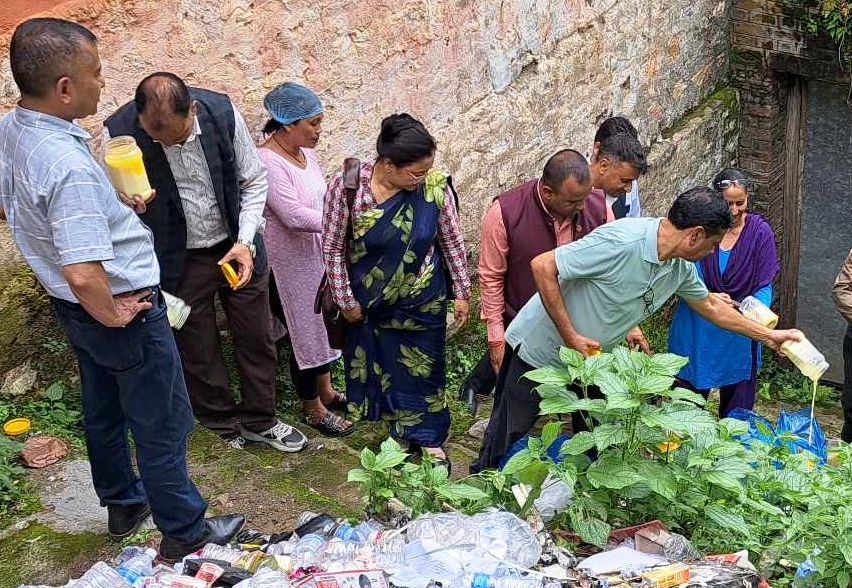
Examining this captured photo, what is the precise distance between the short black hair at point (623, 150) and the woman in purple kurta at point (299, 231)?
1233mm

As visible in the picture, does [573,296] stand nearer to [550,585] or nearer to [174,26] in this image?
[550,585]

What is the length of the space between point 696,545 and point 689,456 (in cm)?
29

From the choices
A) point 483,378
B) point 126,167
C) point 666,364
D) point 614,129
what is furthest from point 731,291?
point 126,167

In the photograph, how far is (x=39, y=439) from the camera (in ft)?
13.5

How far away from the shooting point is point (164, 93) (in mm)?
3732

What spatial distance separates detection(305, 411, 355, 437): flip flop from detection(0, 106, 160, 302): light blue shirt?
1.97 m

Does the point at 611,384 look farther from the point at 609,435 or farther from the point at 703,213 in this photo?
the point at 703,213

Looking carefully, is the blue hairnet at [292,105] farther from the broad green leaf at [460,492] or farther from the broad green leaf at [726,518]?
the broad green leaf at [726,518]

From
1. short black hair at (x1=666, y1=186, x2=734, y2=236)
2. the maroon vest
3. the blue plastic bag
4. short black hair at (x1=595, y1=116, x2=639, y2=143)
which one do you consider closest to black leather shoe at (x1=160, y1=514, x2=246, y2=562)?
the maroon vest

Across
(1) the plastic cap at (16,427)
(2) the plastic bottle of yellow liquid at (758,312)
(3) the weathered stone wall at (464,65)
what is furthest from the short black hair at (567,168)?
(1) the plastic cap at (16,427)

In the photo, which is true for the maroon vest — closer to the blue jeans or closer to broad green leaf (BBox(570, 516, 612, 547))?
broad green leaf (BBox(570, 516, 612, 547))

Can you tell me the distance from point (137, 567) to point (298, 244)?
1.73 meters

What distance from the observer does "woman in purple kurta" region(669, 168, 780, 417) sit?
15.7 ft

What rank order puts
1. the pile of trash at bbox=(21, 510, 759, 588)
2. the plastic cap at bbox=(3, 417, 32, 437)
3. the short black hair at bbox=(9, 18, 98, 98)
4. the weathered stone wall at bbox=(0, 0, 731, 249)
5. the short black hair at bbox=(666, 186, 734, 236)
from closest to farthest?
the short black hair at bbox=(9, 18, 98, 98) → the pile of trash at bbox=(21, 510, 759, 588) → the short black hair at bbox=(666, 186, 734, 236) → the plastic cap at bbox=(3, 417, 32, 437) → the weathered stone wall at bbox=(0, 0, 731, 249)
